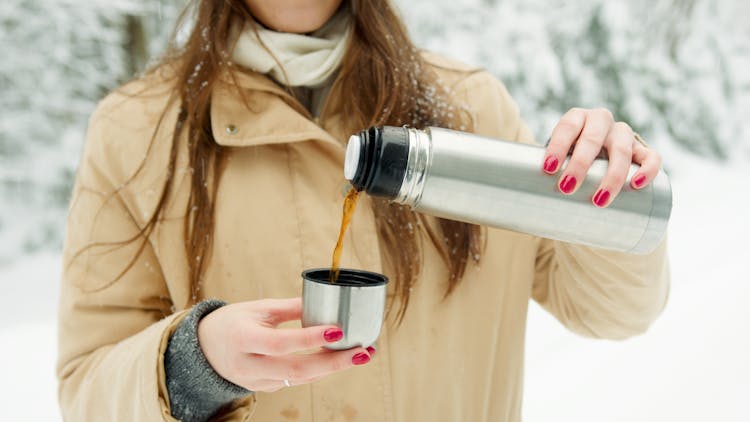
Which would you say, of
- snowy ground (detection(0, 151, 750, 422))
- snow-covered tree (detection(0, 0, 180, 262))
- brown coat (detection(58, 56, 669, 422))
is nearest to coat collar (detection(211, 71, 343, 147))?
brown coat (detection(58, 56, 669, 422))

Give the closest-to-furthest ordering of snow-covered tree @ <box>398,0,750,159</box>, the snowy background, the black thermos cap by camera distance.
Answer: the black thermos cap → the snowy background → snow-covered tree @ <box>398,0,750,159</box>

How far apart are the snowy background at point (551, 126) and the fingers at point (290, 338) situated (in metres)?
0.93

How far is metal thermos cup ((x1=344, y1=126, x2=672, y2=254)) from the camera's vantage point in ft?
2.15

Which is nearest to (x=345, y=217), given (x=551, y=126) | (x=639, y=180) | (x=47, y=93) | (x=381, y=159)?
(x=381, y=159)

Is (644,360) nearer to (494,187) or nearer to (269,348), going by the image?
(494,187)

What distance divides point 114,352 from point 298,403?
30cm

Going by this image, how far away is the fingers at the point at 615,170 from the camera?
693 mm

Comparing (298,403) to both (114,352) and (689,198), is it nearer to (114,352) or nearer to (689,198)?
(114,352)

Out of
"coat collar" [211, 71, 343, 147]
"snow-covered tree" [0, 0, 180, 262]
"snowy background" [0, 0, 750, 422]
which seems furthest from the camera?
"snow-covered tree" [0, 0, 180, 262]

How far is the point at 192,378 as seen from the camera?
0.81 metres

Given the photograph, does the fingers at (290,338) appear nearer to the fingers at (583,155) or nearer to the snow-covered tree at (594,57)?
the fingers at (583,155)

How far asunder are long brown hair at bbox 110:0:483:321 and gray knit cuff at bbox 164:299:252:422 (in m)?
0.18

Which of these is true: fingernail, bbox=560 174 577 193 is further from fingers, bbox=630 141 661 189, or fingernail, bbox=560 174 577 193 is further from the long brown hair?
the long brown hair

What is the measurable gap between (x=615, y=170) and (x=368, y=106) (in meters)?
0.49
